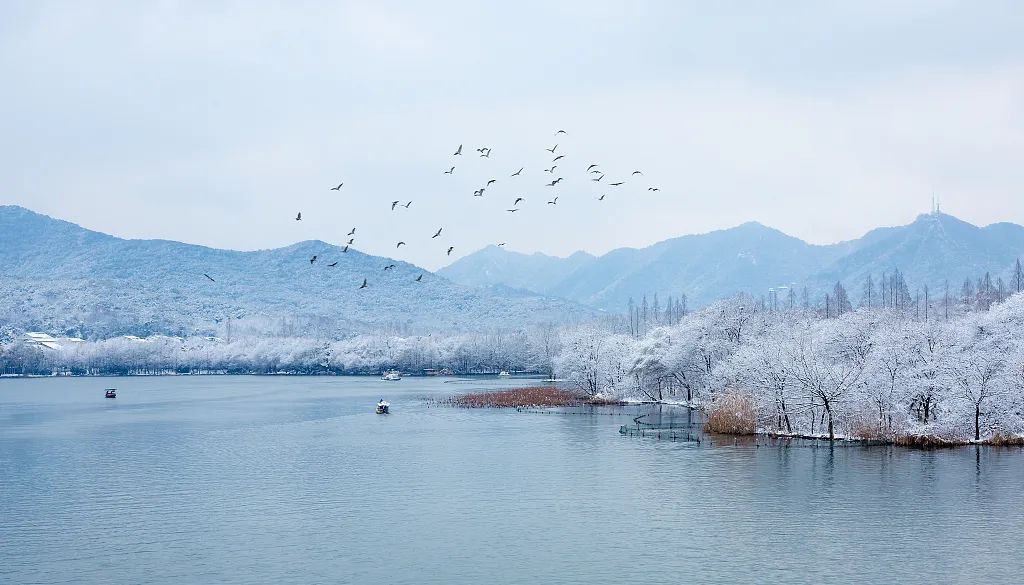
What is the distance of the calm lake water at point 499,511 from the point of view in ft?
109

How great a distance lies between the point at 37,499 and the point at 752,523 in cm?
3569

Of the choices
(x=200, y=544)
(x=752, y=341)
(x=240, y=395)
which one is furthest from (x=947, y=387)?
(x=240, y=395)

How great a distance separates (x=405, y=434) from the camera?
75250mm

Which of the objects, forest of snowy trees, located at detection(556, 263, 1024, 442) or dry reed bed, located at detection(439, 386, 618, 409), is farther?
dry reed bed, located at detection(439, 386, 618, 409)

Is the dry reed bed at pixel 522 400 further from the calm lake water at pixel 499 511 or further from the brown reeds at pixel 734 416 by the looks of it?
the brown reeds at pixel 734 416

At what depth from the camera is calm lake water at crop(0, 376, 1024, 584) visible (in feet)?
109

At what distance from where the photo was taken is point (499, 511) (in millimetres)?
42875

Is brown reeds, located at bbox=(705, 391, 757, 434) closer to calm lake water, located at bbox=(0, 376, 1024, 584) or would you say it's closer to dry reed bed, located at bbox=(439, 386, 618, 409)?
calm lake water, located at bbox=(0, 376, 1024, 584)

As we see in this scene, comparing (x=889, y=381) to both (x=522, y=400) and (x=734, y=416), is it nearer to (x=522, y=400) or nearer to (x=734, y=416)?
(x=734, y=416)

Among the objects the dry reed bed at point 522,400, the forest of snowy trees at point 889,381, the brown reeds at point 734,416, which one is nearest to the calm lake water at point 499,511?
the forest of snowy trees at point 889,381

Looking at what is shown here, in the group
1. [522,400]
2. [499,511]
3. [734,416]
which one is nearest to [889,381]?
[734,416]

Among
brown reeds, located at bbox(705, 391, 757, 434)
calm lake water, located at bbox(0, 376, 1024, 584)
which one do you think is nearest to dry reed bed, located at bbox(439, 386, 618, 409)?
calm lake water, located at bbox(0, 376, 1024, 584)

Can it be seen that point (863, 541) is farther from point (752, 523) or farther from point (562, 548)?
point (562, 548)

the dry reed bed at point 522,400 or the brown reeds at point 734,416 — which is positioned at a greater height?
the brown reeds at point 734,416
